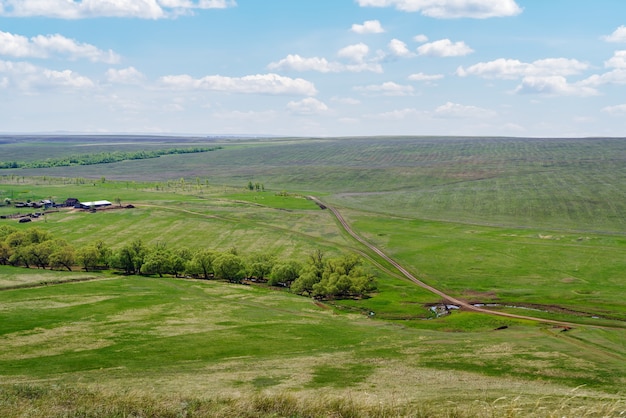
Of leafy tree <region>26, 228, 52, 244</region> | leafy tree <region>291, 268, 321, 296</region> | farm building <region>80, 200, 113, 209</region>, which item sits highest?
farm building <region>80, 200, 113, 209</region>

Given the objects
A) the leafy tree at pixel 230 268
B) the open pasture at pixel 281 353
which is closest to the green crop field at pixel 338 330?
the open pasture at pixel 281 353

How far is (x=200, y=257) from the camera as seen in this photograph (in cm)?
11875

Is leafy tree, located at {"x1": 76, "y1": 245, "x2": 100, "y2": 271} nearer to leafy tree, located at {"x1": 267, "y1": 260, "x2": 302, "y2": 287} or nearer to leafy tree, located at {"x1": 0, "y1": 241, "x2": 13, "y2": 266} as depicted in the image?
leafy tree, located at {"x1": 0, "y1": 241, "x2": 13, "y2": 266}

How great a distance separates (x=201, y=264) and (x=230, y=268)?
25.3 feet

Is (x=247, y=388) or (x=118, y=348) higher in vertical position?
(x=247, y=388)

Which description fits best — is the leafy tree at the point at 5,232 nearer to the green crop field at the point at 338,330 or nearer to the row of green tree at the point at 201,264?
the row of green tree at the point at 201,264

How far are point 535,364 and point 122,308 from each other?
6106cm

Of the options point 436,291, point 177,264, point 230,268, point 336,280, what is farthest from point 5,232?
point 436,291

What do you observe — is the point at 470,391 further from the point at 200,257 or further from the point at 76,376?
the point at 200,257

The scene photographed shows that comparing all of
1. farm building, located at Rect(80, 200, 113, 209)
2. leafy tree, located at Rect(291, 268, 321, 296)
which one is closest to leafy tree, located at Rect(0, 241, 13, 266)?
farm building, located at Rect(80, 200, 113, 209)

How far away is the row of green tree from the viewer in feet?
347

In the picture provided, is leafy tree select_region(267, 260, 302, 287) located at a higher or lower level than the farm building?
lower

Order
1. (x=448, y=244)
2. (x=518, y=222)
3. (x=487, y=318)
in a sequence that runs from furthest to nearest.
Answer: (x=518, y=222) → (x=448, y=244) → (x=487, y=318)

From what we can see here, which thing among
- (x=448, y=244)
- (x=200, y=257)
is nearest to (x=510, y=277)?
(x=448, y=244)
